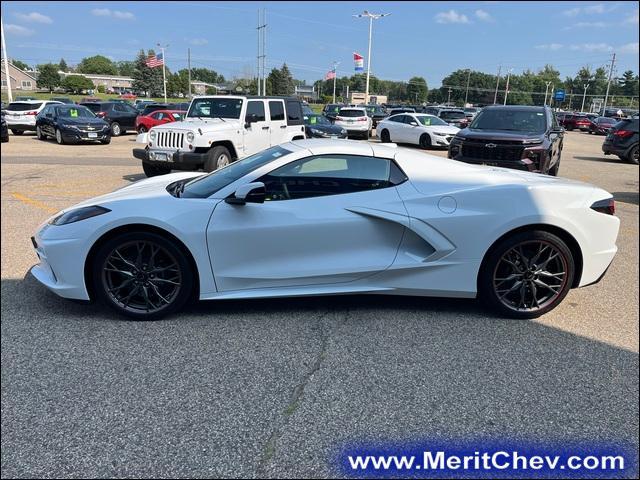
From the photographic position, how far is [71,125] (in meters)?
18.2

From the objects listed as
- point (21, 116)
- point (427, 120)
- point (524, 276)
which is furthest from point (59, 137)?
point (524, 276)

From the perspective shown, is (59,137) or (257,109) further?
(59,137)

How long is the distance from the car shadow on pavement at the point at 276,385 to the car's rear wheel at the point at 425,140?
55.5ft

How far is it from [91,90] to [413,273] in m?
107

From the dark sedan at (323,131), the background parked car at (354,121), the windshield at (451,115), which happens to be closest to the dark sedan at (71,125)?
the dark sedan at (323,131)

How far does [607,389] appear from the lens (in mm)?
2891

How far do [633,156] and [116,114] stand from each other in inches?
884

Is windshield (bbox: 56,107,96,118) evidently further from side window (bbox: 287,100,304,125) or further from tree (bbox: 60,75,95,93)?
tree (bbox: 60,75,95,93)

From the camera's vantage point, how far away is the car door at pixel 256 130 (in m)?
11.1

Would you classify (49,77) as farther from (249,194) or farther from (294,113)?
(249,194)

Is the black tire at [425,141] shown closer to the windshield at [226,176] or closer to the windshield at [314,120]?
the windshield at [314,120]

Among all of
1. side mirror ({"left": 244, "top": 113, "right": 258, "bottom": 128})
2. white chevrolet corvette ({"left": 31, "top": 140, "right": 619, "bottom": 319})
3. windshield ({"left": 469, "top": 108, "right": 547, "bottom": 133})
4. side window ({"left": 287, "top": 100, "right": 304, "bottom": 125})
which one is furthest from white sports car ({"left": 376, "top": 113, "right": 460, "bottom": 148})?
white chevrolet corvette ({"left": 31, "top": 140, "right": 619, "bottom": 319})

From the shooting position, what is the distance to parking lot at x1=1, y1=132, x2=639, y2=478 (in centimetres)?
231

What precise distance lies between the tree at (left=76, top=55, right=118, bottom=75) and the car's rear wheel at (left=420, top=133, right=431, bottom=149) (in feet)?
270
